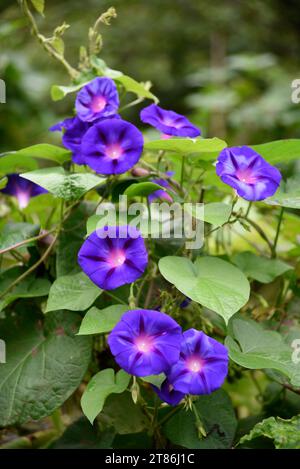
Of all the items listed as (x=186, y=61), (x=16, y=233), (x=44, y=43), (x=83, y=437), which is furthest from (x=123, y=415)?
(x=186, y=61)

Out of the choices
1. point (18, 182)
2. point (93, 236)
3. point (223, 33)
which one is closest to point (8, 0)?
point (223, 33)

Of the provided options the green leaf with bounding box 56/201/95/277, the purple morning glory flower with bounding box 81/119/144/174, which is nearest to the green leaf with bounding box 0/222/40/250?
the green leaf with bounding box 56/201/95/277

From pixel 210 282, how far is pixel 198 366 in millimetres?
108

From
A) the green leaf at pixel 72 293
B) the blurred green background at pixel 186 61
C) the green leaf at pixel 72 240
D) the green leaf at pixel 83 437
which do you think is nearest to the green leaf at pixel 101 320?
the green leaf at pixel 72 293

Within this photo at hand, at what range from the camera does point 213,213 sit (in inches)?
30.8

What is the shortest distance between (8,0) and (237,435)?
3.50 metres

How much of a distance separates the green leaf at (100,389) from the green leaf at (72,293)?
0.10m

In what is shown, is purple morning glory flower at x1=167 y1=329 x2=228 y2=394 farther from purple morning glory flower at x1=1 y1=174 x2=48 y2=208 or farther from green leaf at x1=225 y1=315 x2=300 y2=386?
purple morning glory flower at x1=1 y1=174 x2=48 y2=208

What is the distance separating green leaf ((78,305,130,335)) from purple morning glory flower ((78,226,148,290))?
0.04 m

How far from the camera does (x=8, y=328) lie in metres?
0.92

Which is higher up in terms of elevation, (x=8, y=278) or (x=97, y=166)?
(x=97, y=166)

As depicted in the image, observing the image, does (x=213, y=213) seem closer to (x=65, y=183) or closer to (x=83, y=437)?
(x=65, y=183)

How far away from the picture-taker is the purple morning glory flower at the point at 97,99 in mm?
890

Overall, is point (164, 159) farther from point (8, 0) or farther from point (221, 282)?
point (8, 0)
